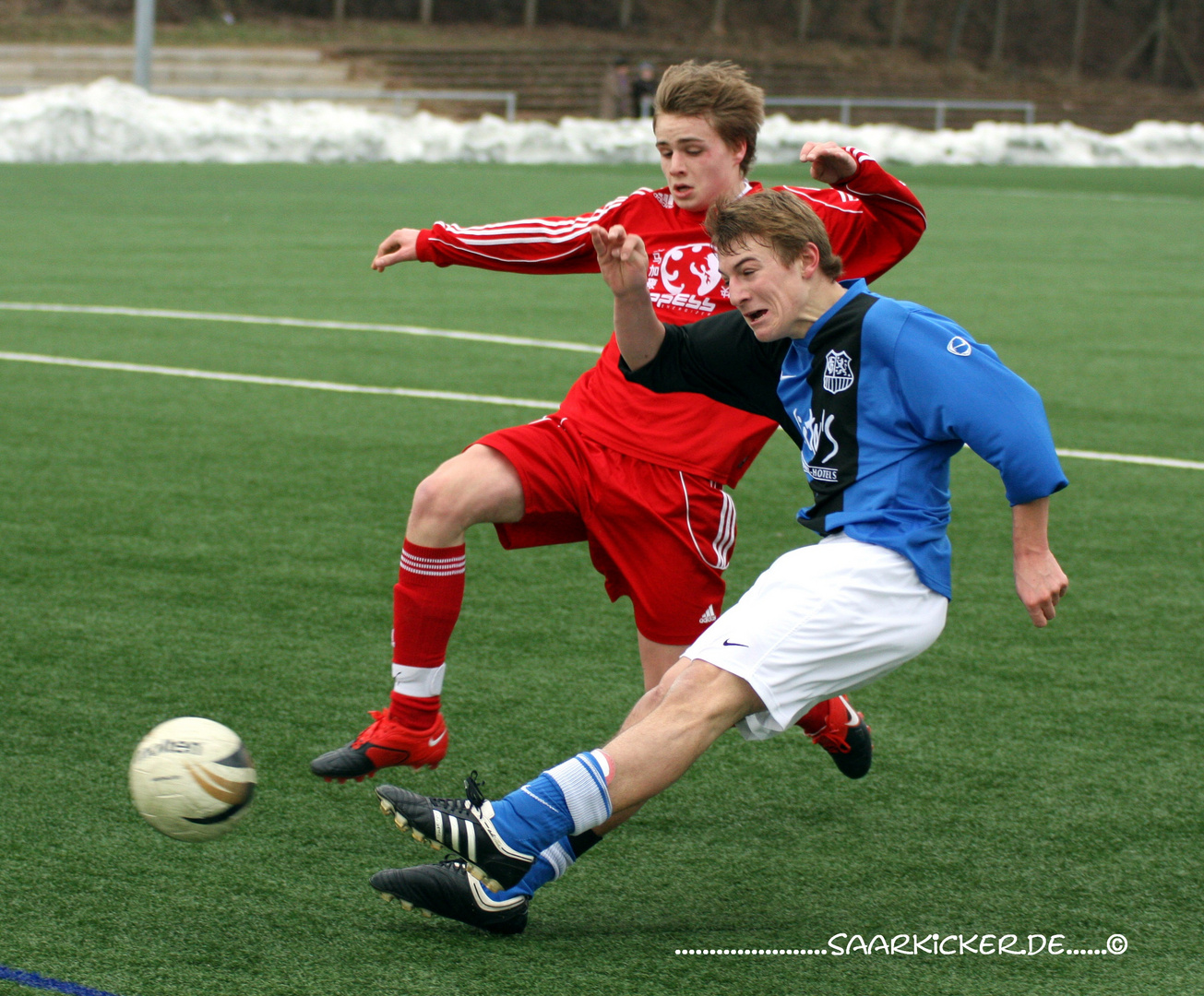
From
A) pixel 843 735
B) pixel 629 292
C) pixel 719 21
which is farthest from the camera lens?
pixel 719 21

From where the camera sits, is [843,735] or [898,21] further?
[898,21]

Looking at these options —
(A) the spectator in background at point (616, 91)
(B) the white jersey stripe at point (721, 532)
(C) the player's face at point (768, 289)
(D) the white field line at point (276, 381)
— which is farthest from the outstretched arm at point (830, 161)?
(A) the spectator in background at point (616, 91)

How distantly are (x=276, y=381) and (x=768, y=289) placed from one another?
696 centimetres

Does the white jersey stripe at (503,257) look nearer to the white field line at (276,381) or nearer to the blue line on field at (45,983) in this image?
the blue line on field at (45,983)

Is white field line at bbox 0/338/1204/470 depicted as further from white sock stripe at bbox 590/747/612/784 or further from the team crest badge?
white sock stripe at bbox 590/747/612/784

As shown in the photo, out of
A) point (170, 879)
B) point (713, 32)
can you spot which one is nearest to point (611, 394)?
point (170, 879)

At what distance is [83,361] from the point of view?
34.4 feet

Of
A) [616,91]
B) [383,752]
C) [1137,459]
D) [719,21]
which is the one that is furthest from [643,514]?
[719,21]

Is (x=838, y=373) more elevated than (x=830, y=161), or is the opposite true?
(x=830, y=161)

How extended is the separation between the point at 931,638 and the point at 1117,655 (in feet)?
7.64

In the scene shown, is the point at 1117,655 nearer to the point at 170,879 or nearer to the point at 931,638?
the point at 931,638

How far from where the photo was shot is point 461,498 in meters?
4.27

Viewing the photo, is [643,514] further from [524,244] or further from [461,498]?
[524,244]

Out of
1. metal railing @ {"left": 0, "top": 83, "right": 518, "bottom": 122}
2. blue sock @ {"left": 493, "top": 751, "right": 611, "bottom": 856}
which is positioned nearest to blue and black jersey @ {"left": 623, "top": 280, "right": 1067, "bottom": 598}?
blue sock @ {"left": 493, "top": 751, "right": 611, "bottom": 856}
